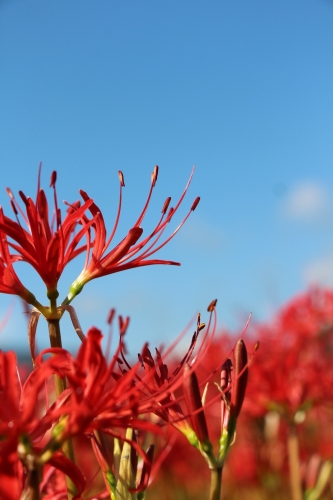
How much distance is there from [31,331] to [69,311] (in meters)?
0.09

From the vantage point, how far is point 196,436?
4.18 feet

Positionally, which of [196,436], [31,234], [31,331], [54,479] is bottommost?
[54,479]

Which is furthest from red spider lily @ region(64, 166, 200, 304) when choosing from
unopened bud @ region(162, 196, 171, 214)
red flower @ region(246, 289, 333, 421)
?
red flower @ region(246, 289, 333, 421)

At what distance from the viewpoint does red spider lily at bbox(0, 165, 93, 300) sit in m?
1.23

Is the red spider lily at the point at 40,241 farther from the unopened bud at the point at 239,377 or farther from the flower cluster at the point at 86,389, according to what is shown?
the unopened bud at the point at 239,377

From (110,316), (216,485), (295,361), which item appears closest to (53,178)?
(110,316)

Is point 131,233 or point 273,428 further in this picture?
point 273,428

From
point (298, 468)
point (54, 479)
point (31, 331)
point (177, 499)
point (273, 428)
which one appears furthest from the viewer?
point (177, 499)

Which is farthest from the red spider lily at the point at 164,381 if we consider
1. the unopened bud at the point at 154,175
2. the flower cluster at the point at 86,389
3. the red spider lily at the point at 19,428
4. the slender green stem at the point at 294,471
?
the slender green stem at the point at 294,471

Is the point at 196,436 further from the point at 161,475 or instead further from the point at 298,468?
the point at 161,475

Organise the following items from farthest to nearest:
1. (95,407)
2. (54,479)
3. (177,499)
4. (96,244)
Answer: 1. (177,499)
2. (54,479)
3. (96,244)
4. (95,407)

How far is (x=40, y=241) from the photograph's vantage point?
1274 mm

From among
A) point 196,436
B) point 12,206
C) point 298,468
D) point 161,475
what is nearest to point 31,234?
point 12,206

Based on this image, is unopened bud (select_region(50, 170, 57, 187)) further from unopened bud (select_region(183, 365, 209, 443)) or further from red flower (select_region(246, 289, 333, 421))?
red flower (select_region(246, 289, 333, 421))
